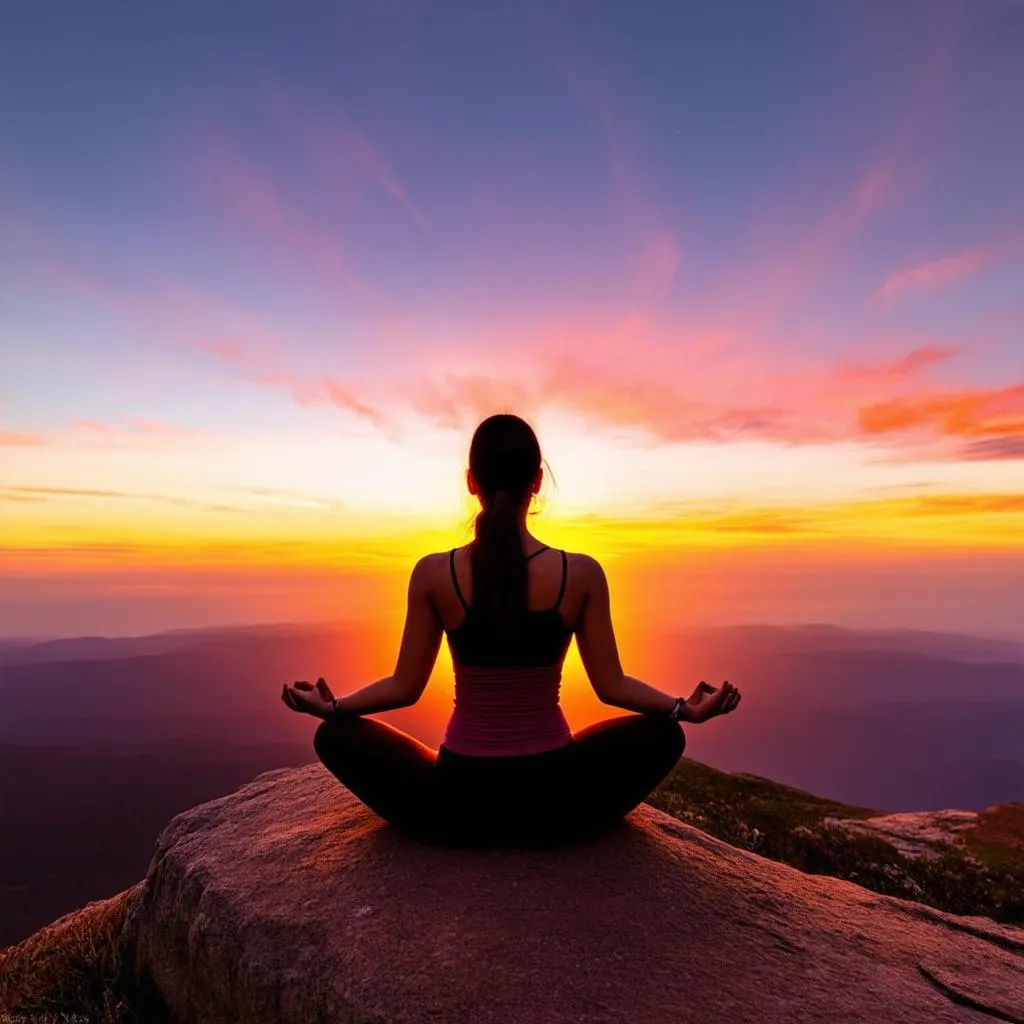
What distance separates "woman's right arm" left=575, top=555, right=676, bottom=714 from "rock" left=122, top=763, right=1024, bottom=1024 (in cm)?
143

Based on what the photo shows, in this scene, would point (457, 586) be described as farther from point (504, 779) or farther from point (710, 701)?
point (710, 701)

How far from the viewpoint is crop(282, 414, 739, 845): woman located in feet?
17.8

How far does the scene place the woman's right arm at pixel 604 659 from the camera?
558cm

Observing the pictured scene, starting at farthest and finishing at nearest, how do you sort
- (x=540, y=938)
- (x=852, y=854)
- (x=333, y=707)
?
(x=852, y=854) < (x=333, y=707) < (x=540, y=938)

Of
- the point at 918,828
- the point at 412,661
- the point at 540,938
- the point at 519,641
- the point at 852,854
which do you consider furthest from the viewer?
the point at 918,828

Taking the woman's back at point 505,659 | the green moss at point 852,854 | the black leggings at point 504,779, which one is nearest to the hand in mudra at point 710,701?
the black leggings at point 504,779

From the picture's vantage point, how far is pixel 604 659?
5.75m

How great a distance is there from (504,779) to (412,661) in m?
1.27

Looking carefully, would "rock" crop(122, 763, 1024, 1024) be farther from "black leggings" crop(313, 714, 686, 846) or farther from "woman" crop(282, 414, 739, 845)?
"woman" crop(282, 414, 739, 845)

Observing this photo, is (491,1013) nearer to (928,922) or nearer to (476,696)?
(476,696)

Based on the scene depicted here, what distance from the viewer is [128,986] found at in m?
6.91

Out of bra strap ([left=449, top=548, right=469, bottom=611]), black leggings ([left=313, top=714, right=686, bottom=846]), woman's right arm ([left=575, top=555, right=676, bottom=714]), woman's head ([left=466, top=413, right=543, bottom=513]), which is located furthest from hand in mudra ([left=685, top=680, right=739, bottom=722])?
woman's head ([left=466, top=413, right=543, bottom=513])

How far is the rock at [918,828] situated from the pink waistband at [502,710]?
457 inches

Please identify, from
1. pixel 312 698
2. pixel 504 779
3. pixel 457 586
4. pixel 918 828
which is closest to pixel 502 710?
pixel 504 779
